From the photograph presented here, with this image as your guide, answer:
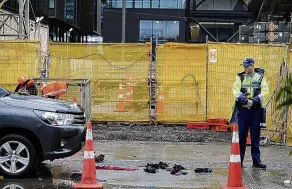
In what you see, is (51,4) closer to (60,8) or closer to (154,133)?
(60,8)

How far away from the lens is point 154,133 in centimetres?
1283

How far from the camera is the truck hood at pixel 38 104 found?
786cm

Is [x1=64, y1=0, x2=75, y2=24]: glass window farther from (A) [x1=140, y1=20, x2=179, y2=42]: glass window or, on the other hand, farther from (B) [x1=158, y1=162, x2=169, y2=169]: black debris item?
(B) [x1=158, y1=162, x2=169, y2=169]: black debris item

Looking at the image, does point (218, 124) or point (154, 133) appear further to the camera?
point (218, 124)

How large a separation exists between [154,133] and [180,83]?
6.96 feet

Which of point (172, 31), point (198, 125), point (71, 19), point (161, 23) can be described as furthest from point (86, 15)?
point (198, 125)

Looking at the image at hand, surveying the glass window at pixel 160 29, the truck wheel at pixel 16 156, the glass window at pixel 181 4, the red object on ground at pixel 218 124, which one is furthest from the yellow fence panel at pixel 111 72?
the glass window at pixel 181 4

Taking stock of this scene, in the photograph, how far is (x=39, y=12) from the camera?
49312 mm

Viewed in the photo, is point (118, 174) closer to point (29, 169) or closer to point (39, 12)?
point (29, 169)

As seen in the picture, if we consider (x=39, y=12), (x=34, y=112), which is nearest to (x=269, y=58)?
(x=34, y=112)

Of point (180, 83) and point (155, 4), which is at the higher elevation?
point (155, 4)

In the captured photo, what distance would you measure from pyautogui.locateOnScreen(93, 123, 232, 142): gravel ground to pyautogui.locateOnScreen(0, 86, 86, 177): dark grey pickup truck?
4064mm

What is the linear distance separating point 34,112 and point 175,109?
700 centimetres

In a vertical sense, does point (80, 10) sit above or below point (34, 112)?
above
